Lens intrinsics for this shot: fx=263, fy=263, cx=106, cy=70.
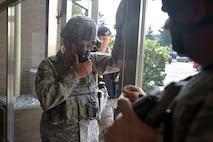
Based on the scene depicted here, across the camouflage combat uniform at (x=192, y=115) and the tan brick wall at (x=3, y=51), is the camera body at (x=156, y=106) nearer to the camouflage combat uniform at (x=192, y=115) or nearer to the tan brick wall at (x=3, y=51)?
the camouflage combat uniform at (x=192, y=115)

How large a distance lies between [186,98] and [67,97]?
123cm

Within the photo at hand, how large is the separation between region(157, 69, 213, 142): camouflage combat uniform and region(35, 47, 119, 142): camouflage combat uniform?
1081 millimetres

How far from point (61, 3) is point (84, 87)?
1.47 meters

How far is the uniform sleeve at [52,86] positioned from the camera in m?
1.55

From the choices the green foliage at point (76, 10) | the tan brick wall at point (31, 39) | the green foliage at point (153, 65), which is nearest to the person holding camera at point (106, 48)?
the green foliage at point (153, 65)

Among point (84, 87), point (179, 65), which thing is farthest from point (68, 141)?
point (179, 65)

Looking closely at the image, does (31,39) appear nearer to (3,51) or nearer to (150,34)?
(3,51)

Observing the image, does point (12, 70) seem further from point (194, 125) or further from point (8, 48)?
point (194, 125)

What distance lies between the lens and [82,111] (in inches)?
65.5

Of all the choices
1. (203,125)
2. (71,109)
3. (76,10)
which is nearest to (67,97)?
(71,109)

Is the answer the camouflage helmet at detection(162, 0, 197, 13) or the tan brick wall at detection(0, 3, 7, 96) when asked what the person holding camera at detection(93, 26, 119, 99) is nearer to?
the camouflage helmet at detection(162, 0, 197, 13)

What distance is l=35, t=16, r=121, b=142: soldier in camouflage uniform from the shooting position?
1602 mm

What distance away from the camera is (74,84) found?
1579mm

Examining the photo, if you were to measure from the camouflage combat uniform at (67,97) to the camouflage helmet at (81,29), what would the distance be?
0.50 ft
